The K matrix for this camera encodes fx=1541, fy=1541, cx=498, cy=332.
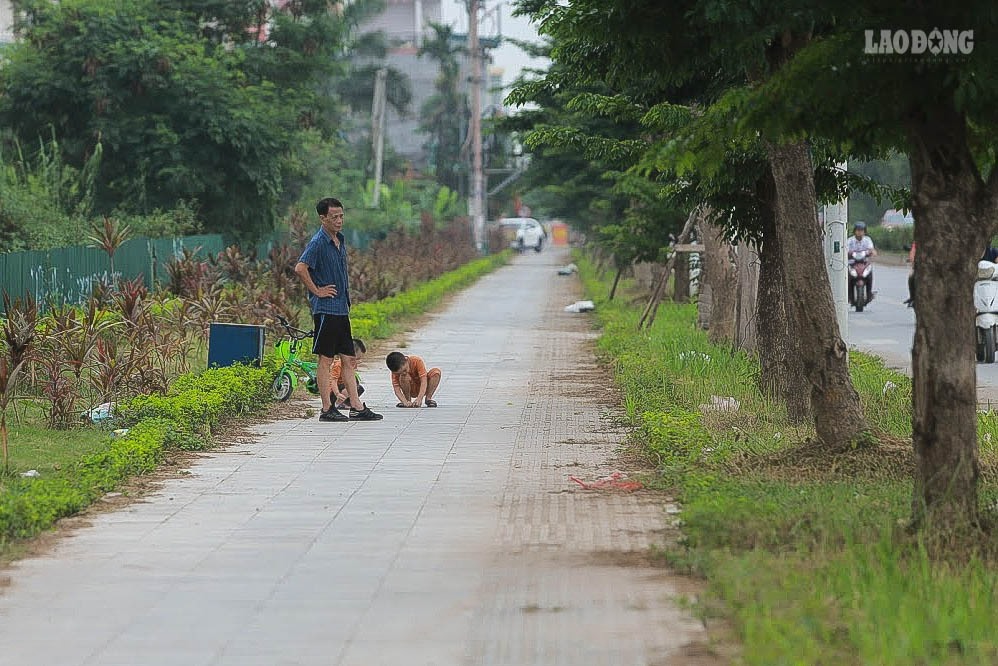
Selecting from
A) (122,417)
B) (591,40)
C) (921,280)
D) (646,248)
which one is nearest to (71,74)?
(646,248)

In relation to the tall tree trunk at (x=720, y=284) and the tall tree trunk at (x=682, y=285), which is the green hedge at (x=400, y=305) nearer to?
the tall tree trunk at (x=720, y=284)

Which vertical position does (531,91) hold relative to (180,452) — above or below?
above

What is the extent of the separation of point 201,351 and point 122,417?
580cm

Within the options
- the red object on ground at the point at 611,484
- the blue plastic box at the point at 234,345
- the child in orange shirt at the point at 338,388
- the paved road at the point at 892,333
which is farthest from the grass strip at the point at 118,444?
the paved road at the point at 892,333

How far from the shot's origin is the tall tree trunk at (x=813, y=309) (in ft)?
30.7

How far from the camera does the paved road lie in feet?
53.8

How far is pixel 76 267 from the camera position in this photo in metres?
21.3

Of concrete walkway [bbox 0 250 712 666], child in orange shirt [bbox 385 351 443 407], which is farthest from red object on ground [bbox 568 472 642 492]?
child in orange shirt [bbox 385 351 443 407]

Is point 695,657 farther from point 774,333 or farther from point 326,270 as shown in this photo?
point 326,270

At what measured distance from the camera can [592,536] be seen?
7.61 metres

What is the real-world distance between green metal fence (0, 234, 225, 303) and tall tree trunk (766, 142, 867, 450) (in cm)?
1130

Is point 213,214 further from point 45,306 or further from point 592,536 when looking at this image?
point 592,536

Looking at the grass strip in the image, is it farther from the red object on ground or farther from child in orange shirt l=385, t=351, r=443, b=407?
the red object on ground

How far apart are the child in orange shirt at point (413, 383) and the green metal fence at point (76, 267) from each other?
658 centimetres
